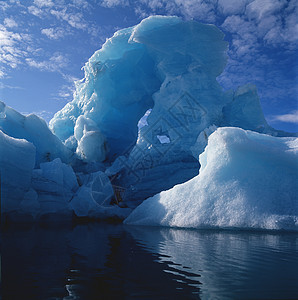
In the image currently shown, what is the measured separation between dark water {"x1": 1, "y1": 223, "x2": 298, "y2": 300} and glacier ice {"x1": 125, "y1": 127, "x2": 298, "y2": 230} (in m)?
1.87

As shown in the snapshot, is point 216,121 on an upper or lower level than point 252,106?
lower

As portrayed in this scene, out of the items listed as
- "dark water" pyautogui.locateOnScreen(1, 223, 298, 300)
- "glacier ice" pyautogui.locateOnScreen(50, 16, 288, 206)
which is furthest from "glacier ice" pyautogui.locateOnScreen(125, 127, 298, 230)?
"glacier ice" pyautogui.locateOnScreen(50, 16, 288, 206)

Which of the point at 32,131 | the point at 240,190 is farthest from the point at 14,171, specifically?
the point at 240,190

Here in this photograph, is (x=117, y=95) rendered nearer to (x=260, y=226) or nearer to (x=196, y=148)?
(x=196, y=148)

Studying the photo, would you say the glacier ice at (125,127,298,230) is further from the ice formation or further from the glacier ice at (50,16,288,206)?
the glacier ice at (50,16,288,206)

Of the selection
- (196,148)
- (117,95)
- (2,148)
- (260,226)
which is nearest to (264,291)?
(260,226)

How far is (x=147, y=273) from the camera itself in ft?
6.11

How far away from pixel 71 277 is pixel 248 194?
4151mm

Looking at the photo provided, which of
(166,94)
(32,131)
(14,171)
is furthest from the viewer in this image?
(166,94)

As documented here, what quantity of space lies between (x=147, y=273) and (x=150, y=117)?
32.8ft

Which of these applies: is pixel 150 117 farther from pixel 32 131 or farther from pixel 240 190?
pixel 240 190

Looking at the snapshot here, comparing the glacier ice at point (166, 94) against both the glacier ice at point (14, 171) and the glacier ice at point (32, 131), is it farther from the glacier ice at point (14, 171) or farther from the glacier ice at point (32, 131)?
the glacier ice at point (14, 171)

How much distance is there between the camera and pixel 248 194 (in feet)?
16.3

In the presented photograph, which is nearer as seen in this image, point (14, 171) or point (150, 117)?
point (14, 171)
